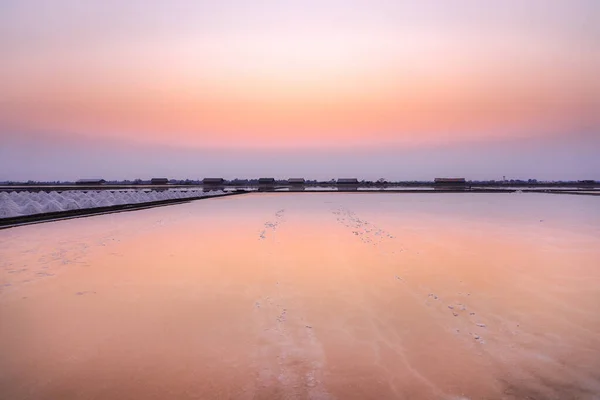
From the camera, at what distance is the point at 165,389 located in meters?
4.36

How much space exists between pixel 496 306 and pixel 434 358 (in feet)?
9.26

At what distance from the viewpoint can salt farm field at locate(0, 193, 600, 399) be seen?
4.52 meters

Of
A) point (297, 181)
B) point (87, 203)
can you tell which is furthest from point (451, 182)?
point (87, 203)

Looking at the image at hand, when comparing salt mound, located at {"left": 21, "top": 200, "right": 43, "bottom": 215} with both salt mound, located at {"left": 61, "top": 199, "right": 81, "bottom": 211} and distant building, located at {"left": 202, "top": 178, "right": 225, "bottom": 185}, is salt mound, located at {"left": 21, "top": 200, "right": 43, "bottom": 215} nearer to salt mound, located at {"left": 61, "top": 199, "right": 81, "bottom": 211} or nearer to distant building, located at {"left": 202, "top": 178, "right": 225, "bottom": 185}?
salt mound, located at {"left": 61, "top": 199, "right": 81, "bottom": 211}

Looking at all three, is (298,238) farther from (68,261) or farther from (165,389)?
A: (165,389)

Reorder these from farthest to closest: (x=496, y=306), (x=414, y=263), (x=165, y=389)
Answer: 1. (x=414, y=263)
2. (x=496, y=306)
3. (x=165, y=389)

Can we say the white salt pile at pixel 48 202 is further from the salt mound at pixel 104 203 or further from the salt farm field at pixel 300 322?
the salt farm field at pixel 300 322

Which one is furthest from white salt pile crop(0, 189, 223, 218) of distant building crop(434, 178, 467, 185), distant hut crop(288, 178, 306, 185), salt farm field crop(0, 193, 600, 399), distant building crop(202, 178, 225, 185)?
distant building crop(434, 178, 467, 185)

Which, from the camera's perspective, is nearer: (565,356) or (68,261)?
(565,356)

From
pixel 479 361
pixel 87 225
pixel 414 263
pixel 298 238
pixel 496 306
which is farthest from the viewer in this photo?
pixel 87 225

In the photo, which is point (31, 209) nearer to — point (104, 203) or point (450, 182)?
point (104, 203)

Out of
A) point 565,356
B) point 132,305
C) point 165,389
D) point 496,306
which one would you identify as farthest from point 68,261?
point 565,356

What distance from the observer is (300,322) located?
21.2 feet

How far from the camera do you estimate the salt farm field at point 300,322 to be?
14.8ft
